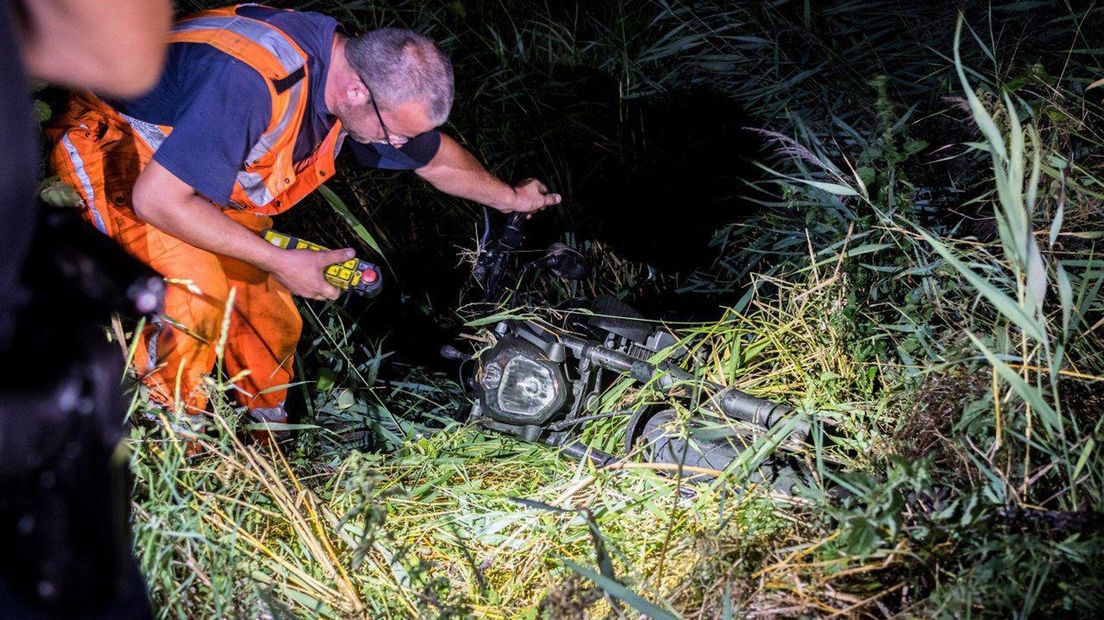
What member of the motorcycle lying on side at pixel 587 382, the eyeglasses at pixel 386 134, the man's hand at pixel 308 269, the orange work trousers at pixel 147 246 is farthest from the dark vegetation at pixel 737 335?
the eyeglasses at pixel 386 134

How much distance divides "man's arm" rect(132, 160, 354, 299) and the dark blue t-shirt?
0.04 meters

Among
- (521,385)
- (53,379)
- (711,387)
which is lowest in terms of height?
(521,385)

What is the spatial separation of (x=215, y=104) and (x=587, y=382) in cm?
148

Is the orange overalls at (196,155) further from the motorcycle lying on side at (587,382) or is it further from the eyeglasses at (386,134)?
the motorcycle lying on side at (587,382)

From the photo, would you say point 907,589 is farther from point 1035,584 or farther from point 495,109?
point 495,109

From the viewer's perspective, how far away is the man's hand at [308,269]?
2742 mm

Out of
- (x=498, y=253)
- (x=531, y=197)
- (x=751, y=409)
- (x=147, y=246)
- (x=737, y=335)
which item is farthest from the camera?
(x=531, y=197)

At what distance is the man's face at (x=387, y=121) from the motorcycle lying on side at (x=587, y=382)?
0.47 meters

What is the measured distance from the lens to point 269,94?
2641 millimetres

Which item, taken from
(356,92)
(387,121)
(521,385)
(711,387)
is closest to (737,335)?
(711,387)

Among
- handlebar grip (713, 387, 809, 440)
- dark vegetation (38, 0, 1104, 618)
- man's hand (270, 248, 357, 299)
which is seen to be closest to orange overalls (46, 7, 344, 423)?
man's hand (270, 248, 357, 299)

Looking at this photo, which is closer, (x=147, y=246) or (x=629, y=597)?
(x=629, y=597)

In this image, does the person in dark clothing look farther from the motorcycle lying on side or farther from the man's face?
the motorcycle lying on side

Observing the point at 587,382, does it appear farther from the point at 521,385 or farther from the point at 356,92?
the point at 356,92
